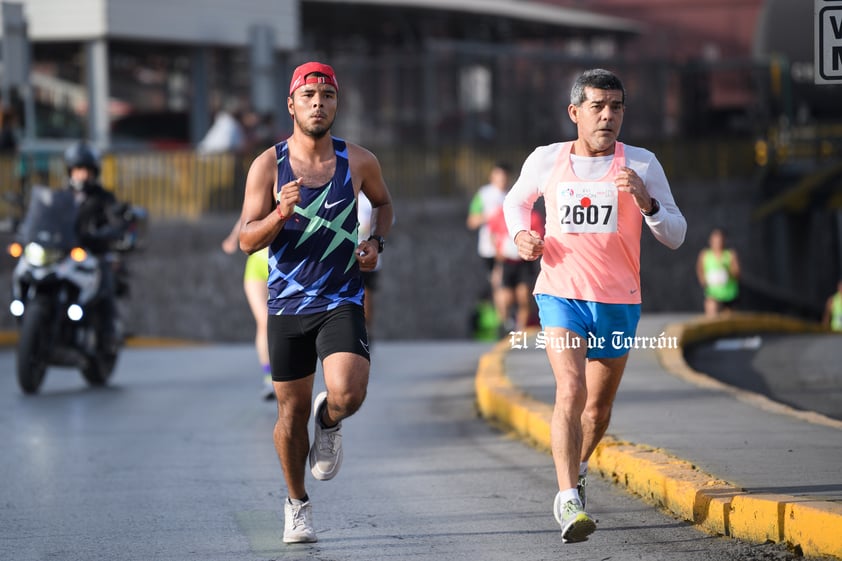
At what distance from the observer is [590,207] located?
679 centimetres

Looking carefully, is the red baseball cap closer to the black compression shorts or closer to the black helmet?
the black compression shorts

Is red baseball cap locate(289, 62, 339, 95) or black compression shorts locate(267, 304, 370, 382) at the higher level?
red baseball cap locate(289, 62, 339, 95)

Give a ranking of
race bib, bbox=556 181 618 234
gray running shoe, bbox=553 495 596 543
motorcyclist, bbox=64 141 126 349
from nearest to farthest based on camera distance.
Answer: gray running shoe, bbox=553 495 596 543 → race bib, bbox=556 181 618 234 → motorcyclist, bbox=64 141 126 349

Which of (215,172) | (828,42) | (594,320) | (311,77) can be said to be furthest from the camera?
(215,172)

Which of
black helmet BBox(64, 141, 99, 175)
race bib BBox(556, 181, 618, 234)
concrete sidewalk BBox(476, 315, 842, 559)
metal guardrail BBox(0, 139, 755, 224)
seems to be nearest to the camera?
concrete sidewalk BBox(476, 315, 842, 559)

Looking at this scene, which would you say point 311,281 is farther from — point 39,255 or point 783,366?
point 783,366

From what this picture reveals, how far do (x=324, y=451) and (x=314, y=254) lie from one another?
0.80 m

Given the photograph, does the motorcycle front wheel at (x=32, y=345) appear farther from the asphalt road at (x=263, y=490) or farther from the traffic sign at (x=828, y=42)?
the traffic sign at (x=828, y=42)

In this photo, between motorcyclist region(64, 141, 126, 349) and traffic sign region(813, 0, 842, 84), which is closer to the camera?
traffic sign region(813, 0, 842, 84)

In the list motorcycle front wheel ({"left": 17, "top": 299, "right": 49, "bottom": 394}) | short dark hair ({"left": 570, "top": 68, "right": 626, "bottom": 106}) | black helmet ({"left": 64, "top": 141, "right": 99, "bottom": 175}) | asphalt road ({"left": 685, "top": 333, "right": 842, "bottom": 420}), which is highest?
short dark hair ({"left": 570, "top": 68, "right": 626, "bottom": 106})

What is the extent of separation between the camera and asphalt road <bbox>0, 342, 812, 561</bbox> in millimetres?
6688

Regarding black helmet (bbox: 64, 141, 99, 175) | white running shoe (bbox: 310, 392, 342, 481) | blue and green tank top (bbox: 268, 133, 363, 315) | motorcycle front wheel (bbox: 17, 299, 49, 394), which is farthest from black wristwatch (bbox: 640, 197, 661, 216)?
black helmet (bbox: 64, 141, 99, 175)

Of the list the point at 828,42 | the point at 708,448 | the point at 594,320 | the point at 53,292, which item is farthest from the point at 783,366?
the point at 594,320

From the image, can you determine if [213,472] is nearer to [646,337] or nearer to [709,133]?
[646,337]
